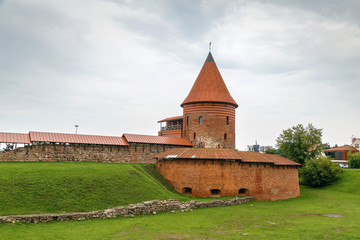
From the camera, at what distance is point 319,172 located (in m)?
32.5

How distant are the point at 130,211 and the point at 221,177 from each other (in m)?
8.49

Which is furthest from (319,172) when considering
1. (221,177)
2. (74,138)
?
(74,138)

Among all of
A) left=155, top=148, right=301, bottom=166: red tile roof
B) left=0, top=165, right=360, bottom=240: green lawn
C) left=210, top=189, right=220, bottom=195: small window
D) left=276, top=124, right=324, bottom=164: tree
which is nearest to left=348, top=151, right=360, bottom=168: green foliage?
left=276, top=124, right=324, bottom=164: tree

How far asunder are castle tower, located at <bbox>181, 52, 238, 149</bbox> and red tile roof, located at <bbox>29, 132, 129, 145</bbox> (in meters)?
6.52

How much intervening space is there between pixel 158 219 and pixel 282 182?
44.1 ft

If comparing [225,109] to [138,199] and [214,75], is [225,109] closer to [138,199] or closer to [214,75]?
[214,75]

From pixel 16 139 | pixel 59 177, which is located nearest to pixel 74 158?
pixel 16 139

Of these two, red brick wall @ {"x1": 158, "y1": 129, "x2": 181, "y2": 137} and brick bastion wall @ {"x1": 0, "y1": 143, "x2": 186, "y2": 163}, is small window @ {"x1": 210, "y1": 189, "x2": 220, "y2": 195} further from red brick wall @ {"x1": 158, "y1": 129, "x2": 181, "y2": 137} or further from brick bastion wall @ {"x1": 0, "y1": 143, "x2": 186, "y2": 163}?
red brick wall @ {"x1": 158, "y1": 129, "x2": 181, "y2": 137}

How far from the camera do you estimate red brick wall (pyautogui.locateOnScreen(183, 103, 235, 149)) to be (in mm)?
27328

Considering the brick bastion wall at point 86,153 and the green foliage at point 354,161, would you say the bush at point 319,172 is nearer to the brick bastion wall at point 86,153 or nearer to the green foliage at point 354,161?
the green foliage at point 354,161

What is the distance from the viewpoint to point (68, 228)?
40.2 feet

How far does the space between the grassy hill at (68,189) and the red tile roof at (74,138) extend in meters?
4.02

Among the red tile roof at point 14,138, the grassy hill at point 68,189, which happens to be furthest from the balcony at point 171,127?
the red tile roof at point 14,138

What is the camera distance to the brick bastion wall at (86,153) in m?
20.4
